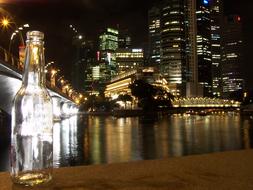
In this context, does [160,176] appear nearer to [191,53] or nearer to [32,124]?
[32,124]

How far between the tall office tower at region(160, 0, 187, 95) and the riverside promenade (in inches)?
7253

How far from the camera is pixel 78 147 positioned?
2266cm

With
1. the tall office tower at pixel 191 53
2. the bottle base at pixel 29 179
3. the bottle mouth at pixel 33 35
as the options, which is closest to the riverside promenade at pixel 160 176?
the bottle base at pixel 29 179

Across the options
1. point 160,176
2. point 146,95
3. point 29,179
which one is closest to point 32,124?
point 29,179

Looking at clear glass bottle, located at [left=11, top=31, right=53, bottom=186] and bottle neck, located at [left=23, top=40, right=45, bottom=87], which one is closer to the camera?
clear glass bottle, located at [left=11, top=31, right=53, bottom=186]

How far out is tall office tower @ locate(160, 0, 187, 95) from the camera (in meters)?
190

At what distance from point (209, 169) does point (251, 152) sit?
2.05 metres

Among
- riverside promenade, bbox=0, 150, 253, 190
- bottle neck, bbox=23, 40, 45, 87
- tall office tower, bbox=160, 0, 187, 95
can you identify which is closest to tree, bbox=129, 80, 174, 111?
tall office tower, bbox=160, 0, 187, 95

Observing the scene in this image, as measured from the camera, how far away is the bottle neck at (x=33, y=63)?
349cm

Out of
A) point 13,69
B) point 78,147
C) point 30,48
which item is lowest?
point 78,147

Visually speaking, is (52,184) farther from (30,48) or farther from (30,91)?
(30,48)

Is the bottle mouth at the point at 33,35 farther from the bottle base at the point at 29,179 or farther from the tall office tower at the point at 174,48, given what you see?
the tall office tower at the point at 174,48

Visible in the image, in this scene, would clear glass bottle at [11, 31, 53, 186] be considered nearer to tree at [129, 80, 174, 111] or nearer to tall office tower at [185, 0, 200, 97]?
tree at [129, 80, 174, 111]

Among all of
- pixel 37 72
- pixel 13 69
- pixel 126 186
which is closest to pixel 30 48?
pixel 37 72
